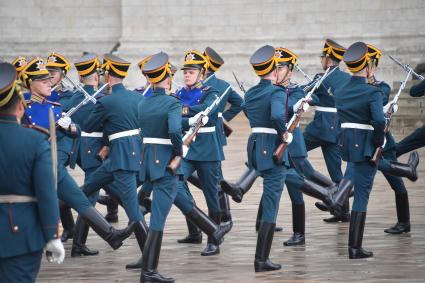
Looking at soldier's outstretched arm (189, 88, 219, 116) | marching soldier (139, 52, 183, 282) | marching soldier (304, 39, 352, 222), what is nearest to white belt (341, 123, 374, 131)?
soldier's outstretched arm (189, 88, 219, 116)

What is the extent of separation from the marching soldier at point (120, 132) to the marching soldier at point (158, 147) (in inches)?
27.3

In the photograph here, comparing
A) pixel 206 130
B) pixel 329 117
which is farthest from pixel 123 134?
pixel 329 117

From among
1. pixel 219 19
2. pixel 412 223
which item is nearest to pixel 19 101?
pixel 412 223

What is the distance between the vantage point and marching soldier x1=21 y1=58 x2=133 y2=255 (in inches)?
384

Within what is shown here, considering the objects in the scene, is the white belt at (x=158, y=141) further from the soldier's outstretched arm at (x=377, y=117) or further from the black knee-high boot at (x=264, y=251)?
the soldier's outstretched arm at (x=377, y=117)

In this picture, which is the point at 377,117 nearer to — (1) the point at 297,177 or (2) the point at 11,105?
(1) the point at 297,177

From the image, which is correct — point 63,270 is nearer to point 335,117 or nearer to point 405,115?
point 335,117

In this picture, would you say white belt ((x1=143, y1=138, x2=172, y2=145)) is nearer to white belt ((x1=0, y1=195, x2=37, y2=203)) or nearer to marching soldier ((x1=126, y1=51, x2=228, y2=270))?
marching soldier ((x1=126, y1=51, x2=228, y2=270))

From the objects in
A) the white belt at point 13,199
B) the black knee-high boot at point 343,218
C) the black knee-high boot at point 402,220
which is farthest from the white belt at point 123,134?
the white belt at point 13,199

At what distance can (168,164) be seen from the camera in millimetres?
9820

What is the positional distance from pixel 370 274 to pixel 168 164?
1758mm

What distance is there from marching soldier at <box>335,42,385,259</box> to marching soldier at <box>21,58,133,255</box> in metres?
1.90

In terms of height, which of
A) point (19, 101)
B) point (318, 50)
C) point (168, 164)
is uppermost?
point (19, 101)

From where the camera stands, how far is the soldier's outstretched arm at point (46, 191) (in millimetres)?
7117
